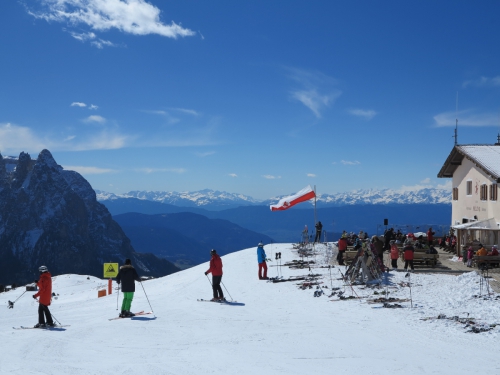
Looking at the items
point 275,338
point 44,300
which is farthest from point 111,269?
point 275,338

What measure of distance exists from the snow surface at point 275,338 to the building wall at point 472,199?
12516 millimetres

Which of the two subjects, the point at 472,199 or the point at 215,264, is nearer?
the point at 215,264

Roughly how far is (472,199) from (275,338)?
25009 mm

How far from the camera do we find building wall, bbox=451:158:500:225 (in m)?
27.8

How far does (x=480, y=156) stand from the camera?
98.7 ft

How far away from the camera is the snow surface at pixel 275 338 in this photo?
8.45 metres

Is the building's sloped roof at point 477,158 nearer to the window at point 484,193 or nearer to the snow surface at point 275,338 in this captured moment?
the window at point 484,193

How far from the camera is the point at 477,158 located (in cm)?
2964

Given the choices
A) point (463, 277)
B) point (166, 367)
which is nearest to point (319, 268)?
point (463, 277)

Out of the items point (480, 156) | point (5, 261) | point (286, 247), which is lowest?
point (5, 261)

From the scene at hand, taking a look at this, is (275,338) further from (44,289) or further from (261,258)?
(261,258)

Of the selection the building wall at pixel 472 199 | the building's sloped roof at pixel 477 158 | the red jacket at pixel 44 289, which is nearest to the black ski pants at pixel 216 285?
the red jacket at pixel 44 289

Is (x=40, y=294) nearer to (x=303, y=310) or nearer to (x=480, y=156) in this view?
(x=303, y=310)

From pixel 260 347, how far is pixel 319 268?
45.5ft
